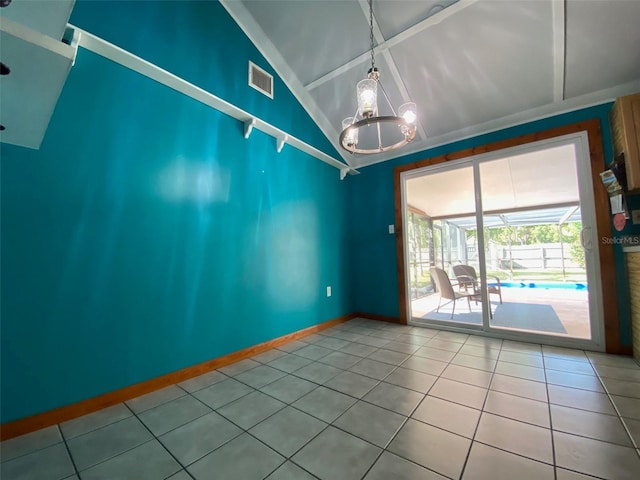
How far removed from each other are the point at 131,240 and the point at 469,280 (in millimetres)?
4027

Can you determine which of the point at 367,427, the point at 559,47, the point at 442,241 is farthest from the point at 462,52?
the point at 367,427

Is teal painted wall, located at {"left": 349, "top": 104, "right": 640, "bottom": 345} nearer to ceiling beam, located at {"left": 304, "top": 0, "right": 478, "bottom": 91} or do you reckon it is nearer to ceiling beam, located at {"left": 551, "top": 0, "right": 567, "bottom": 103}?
ceiling beam, located at {"left": 551, "top": 0, "right": 567, "bottom": 103}

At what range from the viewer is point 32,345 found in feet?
4.72

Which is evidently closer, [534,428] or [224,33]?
[534,428]

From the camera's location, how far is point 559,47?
7.32ft

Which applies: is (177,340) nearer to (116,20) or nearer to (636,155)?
(116,20)

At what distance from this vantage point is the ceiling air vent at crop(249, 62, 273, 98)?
2777 mm

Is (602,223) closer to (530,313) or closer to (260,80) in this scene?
(530,313)

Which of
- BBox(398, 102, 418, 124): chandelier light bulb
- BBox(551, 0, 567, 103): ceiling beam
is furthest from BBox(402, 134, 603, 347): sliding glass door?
BBox(398, 102, 418, 124): chandelier light bulb

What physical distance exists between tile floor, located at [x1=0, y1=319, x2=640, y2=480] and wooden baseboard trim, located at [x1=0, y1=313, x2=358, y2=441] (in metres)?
0.05

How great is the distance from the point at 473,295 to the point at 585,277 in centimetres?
110

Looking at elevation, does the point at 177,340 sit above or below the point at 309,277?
below

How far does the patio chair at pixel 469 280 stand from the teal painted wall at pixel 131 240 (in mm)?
2578

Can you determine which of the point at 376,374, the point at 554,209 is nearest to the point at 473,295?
the point at 554,209
